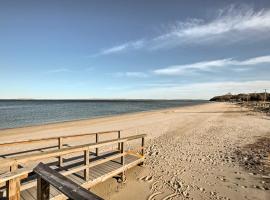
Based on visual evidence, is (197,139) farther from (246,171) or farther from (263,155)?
(246,171)

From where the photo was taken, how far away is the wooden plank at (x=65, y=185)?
1.88m

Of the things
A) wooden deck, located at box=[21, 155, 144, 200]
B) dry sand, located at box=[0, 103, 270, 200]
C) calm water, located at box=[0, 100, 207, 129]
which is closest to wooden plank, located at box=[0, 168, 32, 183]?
wooden deck, located at box=[21, 155, 144, 200]

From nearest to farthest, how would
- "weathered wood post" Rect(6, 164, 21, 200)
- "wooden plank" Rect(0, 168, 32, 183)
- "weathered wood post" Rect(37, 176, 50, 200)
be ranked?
1. "weathered wood post" Rect(37, 176, 50, 200)
2. "wooden plank" Rect(0, 168, 32, 183)
3. "weathered wood post" Rect(6, 164, 21, 200)

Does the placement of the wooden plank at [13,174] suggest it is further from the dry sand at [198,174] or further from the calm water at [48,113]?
the calm water at [48,113]

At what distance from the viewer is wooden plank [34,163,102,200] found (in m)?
1.88

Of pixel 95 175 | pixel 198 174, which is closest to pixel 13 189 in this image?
pixel 95 175

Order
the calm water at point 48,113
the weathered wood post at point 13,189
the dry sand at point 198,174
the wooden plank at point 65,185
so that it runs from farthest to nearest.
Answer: the calm water at point 48,113 → the dry sand at point 198,174 → the weathered wood post at point 13,189 → the wooden plank at point 65,185

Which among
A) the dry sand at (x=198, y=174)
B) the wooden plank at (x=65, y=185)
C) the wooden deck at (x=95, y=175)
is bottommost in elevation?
the dry sand at (x=198, y=174)

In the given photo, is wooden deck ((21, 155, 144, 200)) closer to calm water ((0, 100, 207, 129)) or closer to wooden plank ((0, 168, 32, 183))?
wooden plank ((0, 168, 32, 183))

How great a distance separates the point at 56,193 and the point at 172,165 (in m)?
5.01

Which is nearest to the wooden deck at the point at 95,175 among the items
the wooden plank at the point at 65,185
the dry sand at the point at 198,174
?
the dry sand at the point at 198,174

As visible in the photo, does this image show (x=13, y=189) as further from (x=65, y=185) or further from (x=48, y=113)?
(x=48, y=113)

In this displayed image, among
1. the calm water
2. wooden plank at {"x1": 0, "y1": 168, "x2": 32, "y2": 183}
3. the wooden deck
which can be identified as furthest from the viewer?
the calm water

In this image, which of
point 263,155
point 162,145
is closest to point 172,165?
point 162,145
